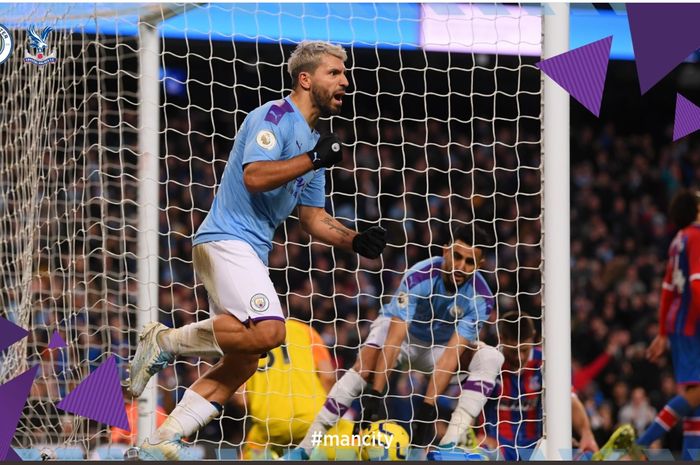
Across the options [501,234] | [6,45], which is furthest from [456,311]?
[501,234]

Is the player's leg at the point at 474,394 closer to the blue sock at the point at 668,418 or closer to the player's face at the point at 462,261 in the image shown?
the player's face at the point at 462,261

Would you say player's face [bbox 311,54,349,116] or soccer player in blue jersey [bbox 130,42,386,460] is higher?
player's face [bbox 311,54,349,116]

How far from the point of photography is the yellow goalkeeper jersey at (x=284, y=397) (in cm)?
550

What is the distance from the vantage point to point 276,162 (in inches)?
173

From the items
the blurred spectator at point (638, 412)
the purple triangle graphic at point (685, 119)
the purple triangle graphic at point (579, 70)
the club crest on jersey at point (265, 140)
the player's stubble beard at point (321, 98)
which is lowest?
the blurred spectator at point (638, 412)

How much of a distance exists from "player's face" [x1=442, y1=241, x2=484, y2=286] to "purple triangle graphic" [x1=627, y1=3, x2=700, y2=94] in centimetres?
117

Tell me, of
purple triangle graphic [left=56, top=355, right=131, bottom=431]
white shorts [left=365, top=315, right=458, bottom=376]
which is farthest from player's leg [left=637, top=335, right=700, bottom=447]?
purple triangle graphic [left=56, top=355, right=131, bottom=431]

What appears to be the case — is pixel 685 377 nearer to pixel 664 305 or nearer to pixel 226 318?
pixel 664 305

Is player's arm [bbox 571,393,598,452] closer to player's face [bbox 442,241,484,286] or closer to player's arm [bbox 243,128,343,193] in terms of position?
player's face [bbox 442,241,484,286]

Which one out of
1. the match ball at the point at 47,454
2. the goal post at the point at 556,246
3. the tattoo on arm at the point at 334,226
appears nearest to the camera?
the tattoo on arm at the point at 334,226

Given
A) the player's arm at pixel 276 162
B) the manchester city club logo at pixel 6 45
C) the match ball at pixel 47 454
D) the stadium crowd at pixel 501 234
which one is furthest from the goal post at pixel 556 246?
the stadium crowd at pixel 501 234

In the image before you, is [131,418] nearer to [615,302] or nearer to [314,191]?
[314,191]

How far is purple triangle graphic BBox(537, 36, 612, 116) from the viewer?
15.6 ft

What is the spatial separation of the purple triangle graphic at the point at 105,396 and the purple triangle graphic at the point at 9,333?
0.43 meters
